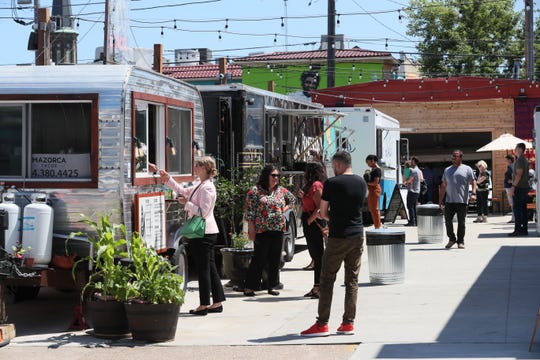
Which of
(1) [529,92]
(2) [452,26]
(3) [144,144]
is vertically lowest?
(3) [144,144]

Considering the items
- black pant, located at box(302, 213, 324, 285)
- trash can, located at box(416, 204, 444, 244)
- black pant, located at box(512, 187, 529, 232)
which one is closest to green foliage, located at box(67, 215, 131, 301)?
black pant, located at box(302, 213, 324, 285)

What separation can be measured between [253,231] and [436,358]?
15.0ft

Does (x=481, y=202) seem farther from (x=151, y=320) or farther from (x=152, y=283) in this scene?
(x=151, y=320)

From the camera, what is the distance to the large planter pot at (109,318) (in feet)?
33.9

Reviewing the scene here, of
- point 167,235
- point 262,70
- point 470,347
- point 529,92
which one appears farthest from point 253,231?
point 262,70

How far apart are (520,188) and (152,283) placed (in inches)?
500

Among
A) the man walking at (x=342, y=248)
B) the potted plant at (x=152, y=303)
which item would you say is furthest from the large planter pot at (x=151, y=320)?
the man walking at (x=342, y=248)

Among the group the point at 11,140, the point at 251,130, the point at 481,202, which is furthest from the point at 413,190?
the point at 11,140

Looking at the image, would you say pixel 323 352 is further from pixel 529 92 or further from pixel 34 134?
pixel 529 92

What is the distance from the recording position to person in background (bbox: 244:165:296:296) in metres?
13.0

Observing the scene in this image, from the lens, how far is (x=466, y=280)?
46.9 ft

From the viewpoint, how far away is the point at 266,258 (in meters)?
13.2

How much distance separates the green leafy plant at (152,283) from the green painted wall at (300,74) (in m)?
45.1

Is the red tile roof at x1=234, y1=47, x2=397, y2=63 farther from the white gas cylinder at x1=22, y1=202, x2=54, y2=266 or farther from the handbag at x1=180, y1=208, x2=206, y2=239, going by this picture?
the white gas cylinder at x1=22, y1=202, x2=54, y2=266
